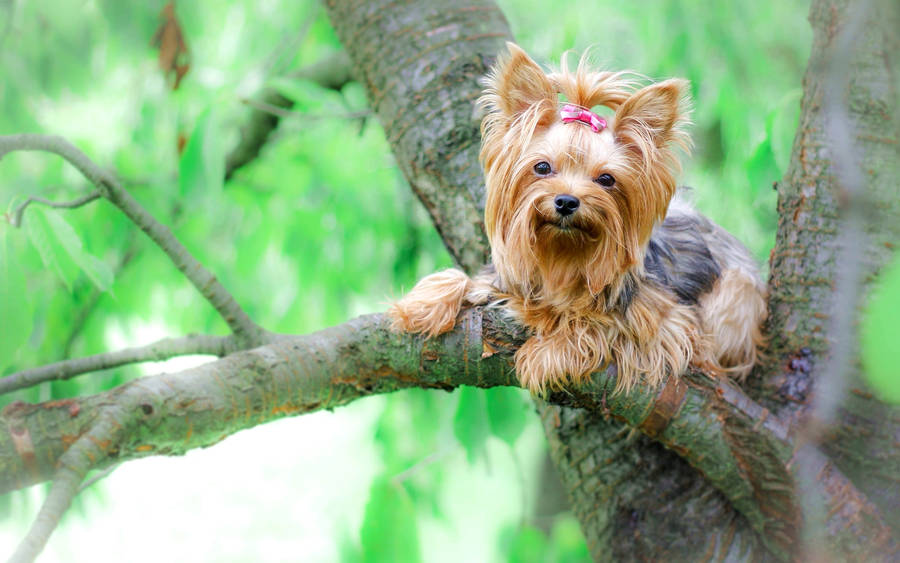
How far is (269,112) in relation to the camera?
5.42 metres

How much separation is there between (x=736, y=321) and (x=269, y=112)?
3345mm

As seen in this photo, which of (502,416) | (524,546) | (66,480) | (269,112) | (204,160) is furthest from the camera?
(269,112)

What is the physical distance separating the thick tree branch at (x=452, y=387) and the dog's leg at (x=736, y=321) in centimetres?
39

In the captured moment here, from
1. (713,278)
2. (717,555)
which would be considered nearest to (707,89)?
(713,278)

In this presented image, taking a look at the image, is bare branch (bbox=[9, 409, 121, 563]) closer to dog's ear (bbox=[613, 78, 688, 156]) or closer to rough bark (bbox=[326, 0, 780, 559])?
rough bark (bbox=[326, 0, 780, 559])

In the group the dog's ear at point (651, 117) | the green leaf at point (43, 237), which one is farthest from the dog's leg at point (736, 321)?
the green leaf at point (43, 237)

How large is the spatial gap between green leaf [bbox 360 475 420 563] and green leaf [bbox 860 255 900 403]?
3.21 metres

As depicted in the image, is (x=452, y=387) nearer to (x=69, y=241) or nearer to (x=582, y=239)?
(x=582, y=239)

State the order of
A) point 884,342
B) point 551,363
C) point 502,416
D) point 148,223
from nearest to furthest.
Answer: point 884,342 < point 551,363 < point 148,223 < point 502,416

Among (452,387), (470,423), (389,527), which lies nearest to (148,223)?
(452,387)

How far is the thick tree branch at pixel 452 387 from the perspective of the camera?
2.90m

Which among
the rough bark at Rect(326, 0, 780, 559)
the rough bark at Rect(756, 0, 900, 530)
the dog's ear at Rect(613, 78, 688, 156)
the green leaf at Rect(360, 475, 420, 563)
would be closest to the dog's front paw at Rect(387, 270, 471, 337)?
the rough bark at Rect(326, 0, 780, 559)

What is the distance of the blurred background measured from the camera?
4.22 m

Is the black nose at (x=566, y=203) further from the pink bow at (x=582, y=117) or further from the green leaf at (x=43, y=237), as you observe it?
the green leaf at (x=43, y=237)
